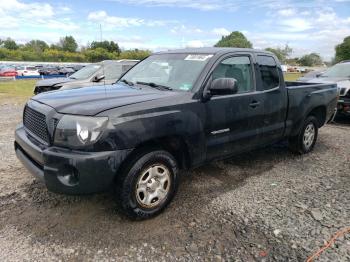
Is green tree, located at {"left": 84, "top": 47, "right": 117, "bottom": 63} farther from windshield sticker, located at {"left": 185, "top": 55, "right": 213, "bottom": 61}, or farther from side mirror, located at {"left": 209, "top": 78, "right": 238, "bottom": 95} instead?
side mirror, located at {"left": 209, "top": 78, "right": 238, "bottom": 95}

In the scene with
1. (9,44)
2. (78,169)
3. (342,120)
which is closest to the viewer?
(78,169)

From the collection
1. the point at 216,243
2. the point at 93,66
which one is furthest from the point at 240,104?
the point at 93,66

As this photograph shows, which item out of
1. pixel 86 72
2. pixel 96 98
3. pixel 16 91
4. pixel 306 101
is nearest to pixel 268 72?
pixel 306 101

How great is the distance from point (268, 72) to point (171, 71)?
5.21 feet

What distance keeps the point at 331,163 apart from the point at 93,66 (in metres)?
8.16

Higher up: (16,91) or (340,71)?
(340,71)

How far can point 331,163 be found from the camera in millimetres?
5465

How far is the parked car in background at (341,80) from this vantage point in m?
8.61

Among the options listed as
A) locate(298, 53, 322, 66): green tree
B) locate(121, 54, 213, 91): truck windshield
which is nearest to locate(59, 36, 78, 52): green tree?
locate(298, 53, 322, 66): green tree

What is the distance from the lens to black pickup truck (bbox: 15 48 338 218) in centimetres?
303

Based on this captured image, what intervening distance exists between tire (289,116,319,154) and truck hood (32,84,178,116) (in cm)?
294

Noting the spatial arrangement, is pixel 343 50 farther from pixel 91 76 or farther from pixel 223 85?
pixel 223 85

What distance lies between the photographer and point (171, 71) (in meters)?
4.23

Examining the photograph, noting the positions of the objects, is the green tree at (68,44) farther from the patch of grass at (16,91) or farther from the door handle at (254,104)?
the door handle at (254,104)
